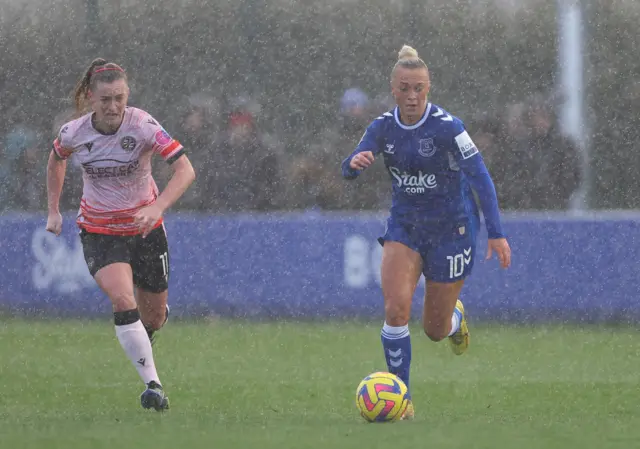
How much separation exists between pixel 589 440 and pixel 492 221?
1.86m

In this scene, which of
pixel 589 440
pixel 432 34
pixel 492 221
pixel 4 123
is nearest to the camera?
pixel 589 440

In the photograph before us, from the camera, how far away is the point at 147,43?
1847 centimetres

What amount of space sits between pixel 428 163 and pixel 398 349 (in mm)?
1120

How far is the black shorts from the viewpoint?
920cm

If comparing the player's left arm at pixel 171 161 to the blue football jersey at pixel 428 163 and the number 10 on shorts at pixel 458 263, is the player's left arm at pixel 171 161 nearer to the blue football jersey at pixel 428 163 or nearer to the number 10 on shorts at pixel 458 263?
the blue football jersey at pixel 428 163

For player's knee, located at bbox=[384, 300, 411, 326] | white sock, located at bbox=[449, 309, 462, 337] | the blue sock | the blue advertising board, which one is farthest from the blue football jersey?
the blue advertising board

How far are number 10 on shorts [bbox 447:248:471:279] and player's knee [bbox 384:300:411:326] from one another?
428mm

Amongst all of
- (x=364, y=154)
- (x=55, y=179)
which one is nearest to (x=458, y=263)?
(x=364, y=154)

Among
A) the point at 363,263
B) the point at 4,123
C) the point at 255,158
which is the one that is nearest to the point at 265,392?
the point at 363,263

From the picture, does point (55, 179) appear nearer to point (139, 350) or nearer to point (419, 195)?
point (139, 350)

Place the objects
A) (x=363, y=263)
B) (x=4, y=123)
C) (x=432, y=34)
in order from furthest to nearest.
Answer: (x=432, y=34), (x=4, y=123), (x=363, y=263)

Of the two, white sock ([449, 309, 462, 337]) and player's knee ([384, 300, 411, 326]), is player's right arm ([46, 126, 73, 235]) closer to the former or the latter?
player's knee ([384, 300, 411, 326])

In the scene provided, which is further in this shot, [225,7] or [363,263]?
[225,7]

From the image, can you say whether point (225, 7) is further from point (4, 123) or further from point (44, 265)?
point (44, 265)
